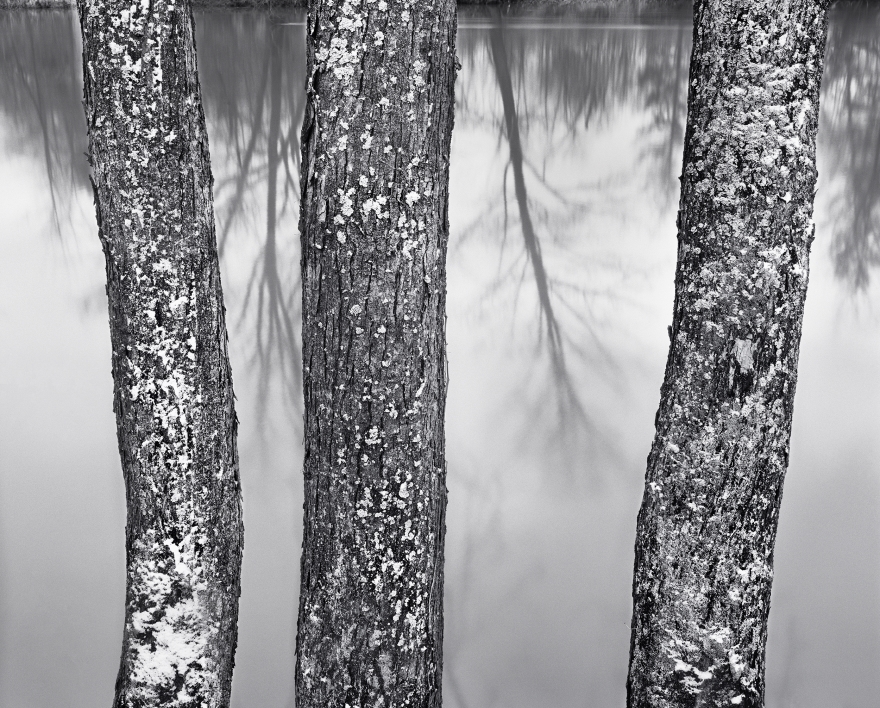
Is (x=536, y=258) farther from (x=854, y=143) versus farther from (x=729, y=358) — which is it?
(x=729, y=358)

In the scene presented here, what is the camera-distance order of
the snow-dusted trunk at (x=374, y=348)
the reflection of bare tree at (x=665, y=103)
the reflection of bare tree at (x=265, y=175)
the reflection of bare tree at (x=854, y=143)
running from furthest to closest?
the reflection of bare tree at (x=665, y=103) < the reflection of bare tree at (x=854, y=143) < the reflection of bare tree at (x=265, y=175) < the snow-dusted trunk at (x=374, y=348)

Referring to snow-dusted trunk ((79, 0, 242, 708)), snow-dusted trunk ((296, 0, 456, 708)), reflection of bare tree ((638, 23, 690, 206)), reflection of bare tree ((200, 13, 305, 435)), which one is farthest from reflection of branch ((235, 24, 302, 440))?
reflection of bare tree ((638, 23, 690, 206))

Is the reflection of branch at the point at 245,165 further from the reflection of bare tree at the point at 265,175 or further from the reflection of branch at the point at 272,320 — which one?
the reflection of branch at the point at 272,320

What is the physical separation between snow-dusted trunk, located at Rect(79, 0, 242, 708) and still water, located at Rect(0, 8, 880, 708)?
1.15 m

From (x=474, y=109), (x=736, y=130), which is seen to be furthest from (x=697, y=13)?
(x=474, y=109)

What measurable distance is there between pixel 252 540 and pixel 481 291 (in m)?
2.64

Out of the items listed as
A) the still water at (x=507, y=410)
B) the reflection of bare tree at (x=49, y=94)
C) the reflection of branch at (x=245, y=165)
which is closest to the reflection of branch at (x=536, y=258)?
the still water at (x=507, y=410)

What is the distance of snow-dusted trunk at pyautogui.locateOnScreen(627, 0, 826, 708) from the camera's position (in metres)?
1.56

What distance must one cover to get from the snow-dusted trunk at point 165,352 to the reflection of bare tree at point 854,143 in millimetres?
4961

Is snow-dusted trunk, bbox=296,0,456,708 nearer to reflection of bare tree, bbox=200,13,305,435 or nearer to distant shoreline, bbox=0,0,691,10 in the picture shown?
reflection of bare tree, bbox=200,13,305,435

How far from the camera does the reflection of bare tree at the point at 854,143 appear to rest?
5801mm

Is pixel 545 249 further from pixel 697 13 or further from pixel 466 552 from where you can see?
pixel 697 13

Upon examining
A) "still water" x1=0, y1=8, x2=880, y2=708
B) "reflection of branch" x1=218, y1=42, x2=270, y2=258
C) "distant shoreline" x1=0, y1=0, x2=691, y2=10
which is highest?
"distant shoreline" x1=0, y1=0, x2=691, y2=10

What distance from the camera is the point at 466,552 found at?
3.45m
